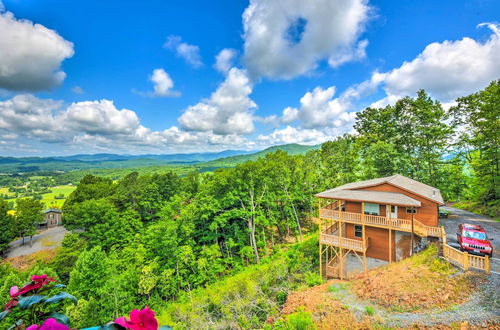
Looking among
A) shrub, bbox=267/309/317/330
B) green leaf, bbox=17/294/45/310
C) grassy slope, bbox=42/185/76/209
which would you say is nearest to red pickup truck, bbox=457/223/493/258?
shrub, bbox=267/309/317/330

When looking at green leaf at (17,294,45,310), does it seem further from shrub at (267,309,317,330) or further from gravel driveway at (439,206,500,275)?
gravel driveway at (439,206,500,275)

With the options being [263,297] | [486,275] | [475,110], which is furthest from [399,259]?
[475,110]

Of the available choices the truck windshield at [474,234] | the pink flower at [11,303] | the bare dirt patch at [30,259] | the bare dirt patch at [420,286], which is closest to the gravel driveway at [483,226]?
the truck windshield at [474,234]

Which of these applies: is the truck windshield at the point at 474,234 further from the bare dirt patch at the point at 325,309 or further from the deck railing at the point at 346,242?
the bare dirt patch at the point at 325,309

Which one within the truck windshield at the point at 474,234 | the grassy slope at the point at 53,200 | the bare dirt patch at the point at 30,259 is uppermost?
the truck windshield at the point at 474,234

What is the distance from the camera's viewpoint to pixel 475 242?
12016mm

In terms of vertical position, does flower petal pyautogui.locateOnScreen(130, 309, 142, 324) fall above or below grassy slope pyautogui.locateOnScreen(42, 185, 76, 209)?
above

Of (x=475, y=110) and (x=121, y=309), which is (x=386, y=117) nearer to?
(x=475, y=110)

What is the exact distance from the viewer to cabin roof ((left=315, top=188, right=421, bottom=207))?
14023 mm

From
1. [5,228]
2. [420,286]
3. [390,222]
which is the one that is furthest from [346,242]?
[5,228]

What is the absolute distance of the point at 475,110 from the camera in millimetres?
23922

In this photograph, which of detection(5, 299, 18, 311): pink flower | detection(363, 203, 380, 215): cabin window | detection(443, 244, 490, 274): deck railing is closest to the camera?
detection(5, 299, 18, 311): pink flower

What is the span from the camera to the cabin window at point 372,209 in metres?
16.1

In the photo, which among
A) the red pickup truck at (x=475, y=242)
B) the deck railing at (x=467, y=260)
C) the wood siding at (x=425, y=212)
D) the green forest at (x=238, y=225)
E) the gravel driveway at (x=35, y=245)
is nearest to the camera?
the deck railing at (x=467, y=260)
